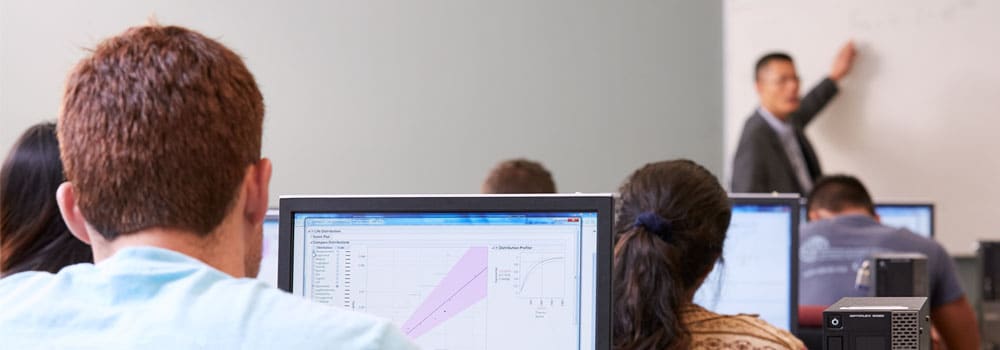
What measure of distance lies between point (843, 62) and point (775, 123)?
1.39 ft

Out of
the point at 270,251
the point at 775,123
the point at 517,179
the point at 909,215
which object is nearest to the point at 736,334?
the point at 270,251

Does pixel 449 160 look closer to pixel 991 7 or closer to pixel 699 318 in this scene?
pixel 991 7

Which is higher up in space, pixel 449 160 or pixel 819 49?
pixel 819 49

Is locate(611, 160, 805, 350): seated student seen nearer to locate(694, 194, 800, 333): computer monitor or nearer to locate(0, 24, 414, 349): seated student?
locate(694, 194, 800, 333): computer monitor

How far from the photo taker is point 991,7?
19.0 feet

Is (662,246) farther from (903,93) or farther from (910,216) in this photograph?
(903,93)

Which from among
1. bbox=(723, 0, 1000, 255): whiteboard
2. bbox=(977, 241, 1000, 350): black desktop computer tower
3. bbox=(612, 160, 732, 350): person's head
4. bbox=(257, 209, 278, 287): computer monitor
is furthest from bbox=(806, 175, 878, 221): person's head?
bbox=(257, 209, 278, 287): computer monitor

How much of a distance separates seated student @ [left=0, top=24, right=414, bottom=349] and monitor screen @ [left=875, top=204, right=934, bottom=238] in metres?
4.29

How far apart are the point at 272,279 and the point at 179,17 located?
2544 mm

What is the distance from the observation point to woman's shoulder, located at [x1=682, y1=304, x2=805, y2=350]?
207cm

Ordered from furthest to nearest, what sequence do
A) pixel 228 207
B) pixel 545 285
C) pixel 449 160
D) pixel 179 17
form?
1. pixel 449 160
2. pixel 179 17
3. pixel 545 285
4. pixel 228 207

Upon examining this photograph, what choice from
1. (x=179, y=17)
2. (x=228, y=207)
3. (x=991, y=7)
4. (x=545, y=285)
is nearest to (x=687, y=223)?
(x=545, y=285)

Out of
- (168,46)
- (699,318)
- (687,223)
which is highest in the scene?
(168,46)

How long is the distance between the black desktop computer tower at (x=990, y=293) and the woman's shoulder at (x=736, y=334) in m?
2.78
